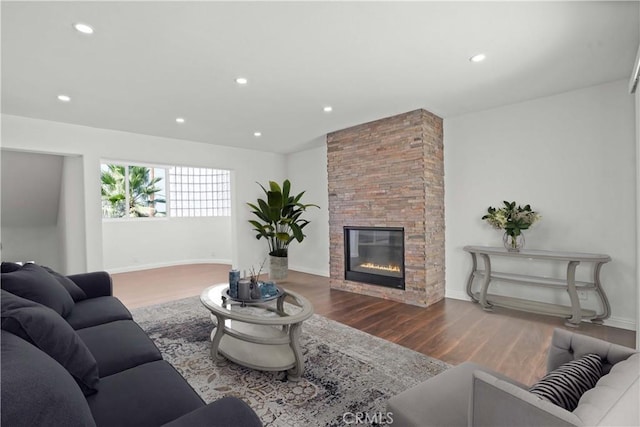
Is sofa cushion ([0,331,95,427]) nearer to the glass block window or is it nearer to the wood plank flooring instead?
the wood plank flooring

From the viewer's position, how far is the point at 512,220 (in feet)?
11.7

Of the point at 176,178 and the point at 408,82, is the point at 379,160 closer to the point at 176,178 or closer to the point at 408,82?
the point at 408,82

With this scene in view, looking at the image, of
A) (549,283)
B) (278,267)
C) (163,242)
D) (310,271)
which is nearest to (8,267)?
(278,267)

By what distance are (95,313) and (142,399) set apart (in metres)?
1.47

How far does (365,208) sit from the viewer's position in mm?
4566

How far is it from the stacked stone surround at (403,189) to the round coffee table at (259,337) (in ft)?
6.53

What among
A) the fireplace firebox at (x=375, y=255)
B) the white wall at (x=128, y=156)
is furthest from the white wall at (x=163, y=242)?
the fireplace firebox at (x=375, y=255)

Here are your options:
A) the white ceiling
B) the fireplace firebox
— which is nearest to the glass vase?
the fireplace firebox

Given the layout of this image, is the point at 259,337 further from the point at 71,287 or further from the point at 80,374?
the point at 71,287

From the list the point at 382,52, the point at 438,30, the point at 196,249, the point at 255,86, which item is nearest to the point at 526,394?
the point at 438,30

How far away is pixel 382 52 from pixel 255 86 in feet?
4.34

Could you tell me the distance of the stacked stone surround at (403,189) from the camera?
3982mm

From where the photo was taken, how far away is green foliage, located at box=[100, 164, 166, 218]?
6844mm

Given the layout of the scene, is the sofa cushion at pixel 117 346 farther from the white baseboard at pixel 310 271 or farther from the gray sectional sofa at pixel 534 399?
the white baseboard at pixel 310 271
